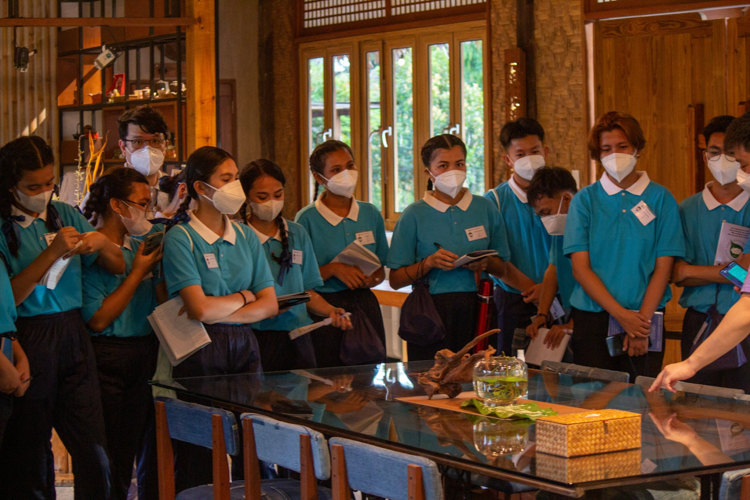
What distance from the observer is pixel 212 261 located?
3.00m

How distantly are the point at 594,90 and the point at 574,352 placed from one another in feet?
8.87

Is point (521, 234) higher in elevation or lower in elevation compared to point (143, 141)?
lower

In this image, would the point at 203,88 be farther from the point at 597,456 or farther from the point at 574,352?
the point at 597,456

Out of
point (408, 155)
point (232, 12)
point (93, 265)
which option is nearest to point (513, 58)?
point (408, 155)

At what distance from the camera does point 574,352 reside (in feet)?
11.3

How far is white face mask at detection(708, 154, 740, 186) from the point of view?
327 centimetres

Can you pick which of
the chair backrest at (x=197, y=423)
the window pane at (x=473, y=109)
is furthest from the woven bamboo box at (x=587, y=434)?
the window pane at (x=473, y=109)

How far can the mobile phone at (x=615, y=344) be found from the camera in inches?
128

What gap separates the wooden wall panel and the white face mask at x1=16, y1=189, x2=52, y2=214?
5.49 meters

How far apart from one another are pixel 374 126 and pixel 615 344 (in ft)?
13.2

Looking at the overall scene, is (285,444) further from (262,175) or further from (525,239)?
(525,239)

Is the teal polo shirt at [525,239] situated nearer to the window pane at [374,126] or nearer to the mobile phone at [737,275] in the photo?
the mobile phone at [737,275]

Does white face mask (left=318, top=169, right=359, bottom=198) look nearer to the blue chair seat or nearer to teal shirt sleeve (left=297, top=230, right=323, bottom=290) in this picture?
teal shirt sleeve (left=297, top=230, right=323, bottom=290)

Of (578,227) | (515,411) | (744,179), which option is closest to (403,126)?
(578,227)
